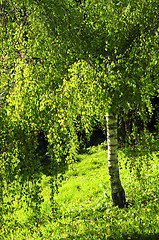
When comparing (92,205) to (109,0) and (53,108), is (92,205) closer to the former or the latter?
(53,108)

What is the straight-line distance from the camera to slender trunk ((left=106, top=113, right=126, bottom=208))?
5.80 metres

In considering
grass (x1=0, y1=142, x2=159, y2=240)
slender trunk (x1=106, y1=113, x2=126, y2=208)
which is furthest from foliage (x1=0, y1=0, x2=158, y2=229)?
slender trunk (x1=106, y1=113, x2=126, y2=208)

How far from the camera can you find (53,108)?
12.8ft

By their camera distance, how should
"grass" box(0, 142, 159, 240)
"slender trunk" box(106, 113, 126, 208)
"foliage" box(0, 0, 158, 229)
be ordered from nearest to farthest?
"foliage" box(0, 0, 158, 229), "grass" box(0, 142, 159, 240), "slender trunk" box(106, 113, 126, 208)

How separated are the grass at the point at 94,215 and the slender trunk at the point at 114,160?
0.28 meters

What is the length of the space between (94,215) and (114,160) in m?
1.65

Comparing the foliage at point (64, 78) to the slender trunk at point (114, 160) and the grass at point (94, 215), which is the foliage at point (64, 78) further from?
the slender trunk at point (114, 160)

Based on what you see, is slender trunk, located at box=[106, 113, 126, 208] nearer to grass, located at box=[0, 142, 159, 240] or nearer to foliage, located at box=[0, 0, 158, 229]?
grass, located at box=[0, 142, 159, 240]

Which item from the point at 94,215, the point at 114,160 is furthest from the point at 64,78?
the point at 94,215

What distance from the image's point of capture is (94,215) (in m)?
6.32

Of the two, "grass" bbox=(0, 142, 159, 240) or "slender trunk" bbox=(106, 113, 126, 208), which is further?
"slender trunk" bbox=(106, 113, 126, 208)

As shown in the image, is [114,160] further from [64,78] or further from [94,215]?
[64,78]

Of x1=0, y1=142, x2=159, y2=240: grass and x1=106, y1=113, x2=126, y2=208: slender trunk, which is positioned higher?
x1=106, y1=113, x2=126, y2=208: slender trunk

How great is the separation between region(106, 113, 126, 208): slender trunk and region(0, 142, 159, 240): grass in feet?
0.90
